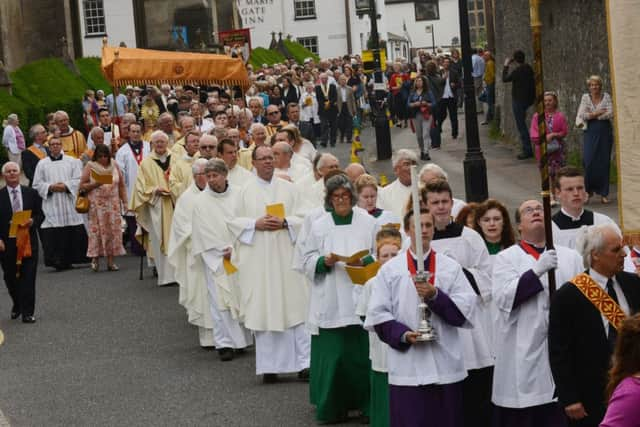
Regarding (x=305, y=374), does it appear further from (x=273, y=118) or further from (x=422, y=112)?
(x=422, y=112)

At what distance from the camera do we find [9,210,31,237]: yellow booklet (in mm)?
16703

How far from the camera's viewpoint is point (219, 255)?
14156mm

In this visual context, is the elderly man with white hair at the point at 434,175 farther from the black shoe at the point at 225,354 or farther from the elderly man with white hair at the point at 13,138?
the elderly man with white hair at the point at 13,138

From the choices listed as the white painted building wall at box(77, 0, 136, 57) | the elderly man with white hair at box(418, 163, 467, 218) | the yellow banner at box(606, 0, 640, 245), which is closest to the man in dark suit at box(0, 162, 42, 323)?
the elderly man with white hair at box(418, 163, 467, 218)

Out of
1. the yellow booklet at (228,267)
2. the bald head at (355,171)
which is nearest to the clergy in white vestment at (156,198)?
the yellow booklet at (228,267)

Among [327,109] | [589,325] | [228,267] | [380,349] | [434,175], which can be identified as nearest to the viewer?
[589,325]

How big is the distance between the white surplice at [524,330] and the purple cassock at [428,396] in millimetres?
270

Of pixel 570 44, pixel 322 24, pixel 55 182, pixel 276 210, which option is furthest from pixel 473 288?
pixel 322 24

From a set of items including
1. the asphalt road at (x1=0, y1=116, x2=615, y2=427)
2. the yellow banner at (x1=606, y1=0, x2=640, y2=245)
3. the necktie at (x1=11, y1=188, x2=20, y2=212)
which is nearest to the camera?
the yellow banner at (x1=606, y1=0, x2=640, y2=245)

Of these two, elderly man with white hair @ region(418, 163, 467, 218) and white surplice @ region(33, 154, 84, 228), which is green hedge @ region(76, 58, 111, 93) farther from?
elderly man with white hair @ region(418, 163, 467, 218)

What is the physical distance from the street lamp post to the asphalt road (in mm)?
4637

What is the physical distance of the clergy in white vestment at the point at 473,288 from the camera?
9008 millimetres

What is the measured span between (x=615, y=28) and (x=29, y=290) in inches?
436

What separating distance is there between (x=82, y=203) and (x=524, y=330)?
13.2 metres
